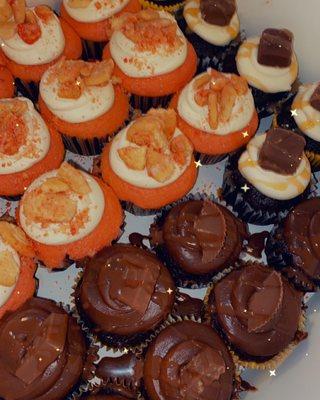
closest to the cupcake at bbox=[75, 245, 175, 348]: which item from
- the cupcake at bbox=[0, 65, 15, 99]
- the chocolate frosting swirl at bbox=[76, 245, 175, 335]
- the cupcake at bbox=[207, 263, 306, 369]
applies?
the chocolate frosting swirl at bbox=[76, 245, 175, 335]

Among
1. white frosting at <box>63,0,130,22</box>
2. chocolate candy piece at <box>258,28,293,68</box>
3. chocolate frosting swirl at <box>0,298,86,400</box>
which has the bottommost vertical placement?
chocolate frosting swirl at <box>0,298,86,400</box>

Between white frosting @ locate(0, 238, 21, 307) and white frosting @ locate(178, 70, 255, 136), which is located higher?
white frosting @ locate(178, 70, 255, 136)

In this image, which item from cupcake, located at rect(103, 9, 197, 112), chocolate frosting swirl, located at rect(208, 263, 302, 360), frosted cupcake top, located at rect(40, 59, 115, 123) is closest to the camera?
chocolate frosting swirl, located at rect(208, 263, 302, 360)

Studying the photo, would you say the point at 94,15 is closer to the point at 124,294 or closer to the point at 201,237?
the point at 201,237

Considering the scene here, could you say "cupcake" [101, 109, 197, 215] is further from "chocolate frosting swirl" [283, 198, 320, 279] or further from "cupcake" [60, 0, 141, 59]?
"cupcake" [60, 0, 141, 59]

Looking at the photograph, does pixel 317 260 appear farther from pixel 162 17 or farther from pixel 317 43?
pixel 162 17

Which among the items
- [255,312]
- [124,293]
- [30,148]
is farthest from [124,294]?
[30,148]

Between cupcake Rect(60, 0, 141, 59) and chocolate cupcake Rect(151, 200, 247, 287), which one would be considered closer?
chocolate cupcake Rect(151, 200, 247, 287)
